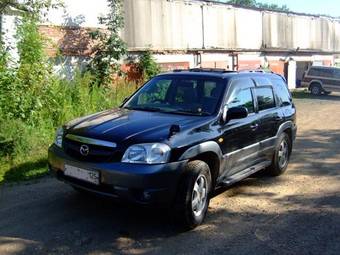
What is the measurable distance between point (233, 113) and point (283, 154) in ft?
7.89

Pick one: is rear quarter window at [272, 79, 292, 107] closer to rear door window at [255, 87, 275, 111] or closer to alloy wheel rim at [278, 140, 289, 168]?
rear door window at [255, 87, 275, 111]

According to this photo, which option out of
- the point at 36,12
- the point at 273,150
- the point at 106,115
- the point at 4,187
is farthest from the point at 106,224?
the point at 36,12

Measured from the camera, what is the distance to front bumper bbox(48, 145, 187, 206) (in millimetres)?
5023

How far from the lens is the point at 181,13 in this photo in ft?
66.6

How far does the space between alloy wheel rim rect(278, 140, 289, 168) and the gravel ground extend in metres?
0.43

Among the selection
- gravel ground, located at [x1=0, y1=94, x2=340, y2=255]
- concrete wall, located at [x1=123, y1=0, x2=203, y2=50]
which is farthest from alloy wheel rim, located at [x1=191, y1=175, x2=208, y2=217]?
concrete wall, located at [x1=123, y1=0, x2=203, y2=50]

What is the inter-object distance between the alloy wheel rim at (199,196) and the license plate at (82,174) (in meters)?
1.08

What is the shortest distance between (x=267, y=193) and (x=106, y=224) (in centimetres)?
263

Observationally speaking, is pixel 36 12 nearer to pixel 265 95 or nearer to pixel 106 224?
pixel 265 95

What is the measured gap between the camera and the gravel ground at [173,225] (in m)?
5.01

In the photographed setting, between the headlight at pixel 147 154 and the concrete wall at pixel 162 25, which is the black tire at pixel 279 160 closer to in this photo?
the headlight at pixel 147 154

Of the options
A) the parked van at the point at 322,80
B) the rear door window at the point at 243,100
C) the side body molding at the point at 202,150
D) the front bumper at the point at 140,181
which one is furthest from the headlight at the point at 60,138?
the parked van at the point at 322,80

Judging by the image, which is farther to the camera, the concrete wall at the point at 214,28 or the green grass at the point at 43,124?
the concrete wall at the point at 214,28

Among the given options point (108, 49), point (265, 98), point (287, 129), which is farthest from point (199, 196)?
point (108, 49)
